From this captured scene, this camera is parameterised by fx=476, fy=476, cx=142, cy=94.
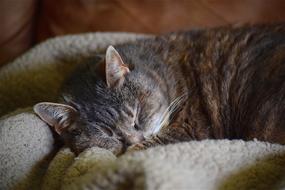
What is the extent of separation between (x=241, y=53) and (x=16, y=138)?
72 cm

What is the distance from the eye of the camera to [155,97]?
140cm

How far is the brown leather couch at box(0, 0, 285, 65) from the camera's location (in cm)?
177

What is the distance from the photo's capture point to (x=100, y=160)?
120 centimetres

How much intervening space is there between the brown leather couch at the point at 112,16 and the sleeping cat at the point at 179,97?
28 cm

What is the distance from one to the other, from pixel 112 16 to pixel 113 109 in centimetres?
62

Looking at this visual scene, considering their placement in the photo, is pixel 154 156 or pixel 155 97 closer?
pixel 154 156

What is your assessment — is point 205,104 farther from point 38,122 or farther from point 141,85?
point 38,122

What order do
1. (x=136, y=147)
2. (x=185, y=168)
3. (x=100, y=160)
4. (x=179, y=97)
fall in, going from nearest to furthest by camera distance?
(x=185, y=168), (x=100, y=160), (x=136, y=147), (x=179, y=97)

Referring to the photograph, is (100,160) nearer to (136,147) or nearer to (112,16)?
(136,147)

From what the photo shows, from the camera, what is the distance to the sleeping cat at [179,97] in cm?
135

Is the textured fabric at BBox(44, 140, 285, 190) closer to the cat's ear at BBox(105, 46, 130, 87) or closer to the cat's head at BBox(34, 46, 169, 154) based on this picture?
the cat's head at BBox(34, 46, 169, 154)

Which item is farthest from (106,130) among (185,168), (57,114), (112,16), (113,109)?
(112,16)

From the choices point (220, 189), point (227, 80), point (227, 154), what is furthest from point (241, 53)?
point (220, 189)

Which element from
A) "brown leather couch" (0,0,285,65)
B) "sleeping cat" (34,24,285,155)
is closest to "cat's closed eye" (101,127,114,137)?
"sleeping cat" (34,24,285,155)
